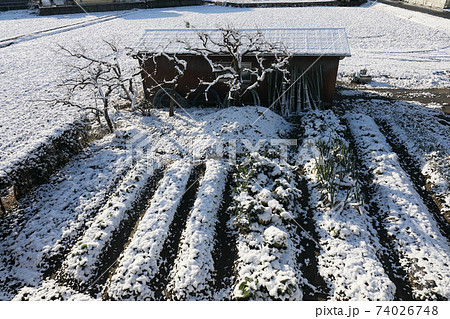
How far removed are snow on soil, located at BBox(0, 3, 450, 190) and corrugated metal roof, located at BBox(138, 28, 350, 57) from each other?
1344mm

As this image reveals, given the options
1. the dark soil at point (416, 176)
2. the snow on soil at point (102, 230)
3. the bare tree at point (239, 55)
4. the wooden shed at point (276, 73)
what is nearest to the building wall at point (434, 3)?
the wooden shed at point (276, 73)

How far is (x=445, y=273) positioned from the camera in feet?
21.1

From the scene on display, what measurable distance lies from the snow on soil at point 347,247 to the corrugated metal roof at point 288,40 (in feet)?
22.3

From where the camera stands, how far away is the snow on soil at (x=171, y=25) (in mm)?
14735

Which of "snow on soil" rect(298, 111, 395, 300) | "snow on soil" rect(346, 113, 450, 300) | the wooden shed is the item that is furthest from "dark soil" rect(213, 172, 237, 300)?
the wooden shed

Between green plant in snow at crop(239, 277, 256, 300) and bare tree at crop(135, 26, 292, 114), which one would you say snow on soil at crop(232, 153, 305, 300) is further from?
bare tree at crop(135, 26, 292, 114)

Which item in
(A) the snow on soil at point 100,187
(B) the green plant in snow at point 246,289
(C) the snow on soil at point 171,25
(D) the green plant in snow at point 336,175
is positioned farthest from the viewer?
(C) the snow on soil at point 171,25

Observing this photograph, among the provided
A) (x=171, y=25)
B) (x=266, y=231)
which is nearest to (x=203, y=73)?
(x=266, y=231)

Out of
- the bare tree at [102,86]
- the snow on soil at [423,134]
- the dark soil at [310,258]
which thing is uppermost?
the bare tree at [102,86]

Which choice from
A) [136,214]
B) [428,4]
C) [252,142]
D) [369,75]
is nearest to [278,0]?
[428,4]

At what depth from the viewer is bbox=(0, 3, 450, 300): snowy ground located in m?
6.55

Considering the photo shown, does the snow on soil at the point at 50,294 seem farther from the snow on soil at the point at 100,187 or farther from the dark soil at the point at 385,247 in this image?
the dark soil at the point at 385,247

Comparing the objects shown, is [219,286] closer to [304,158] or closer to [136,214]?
[136,214]

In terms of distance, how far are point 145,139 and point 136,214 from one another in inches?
177
